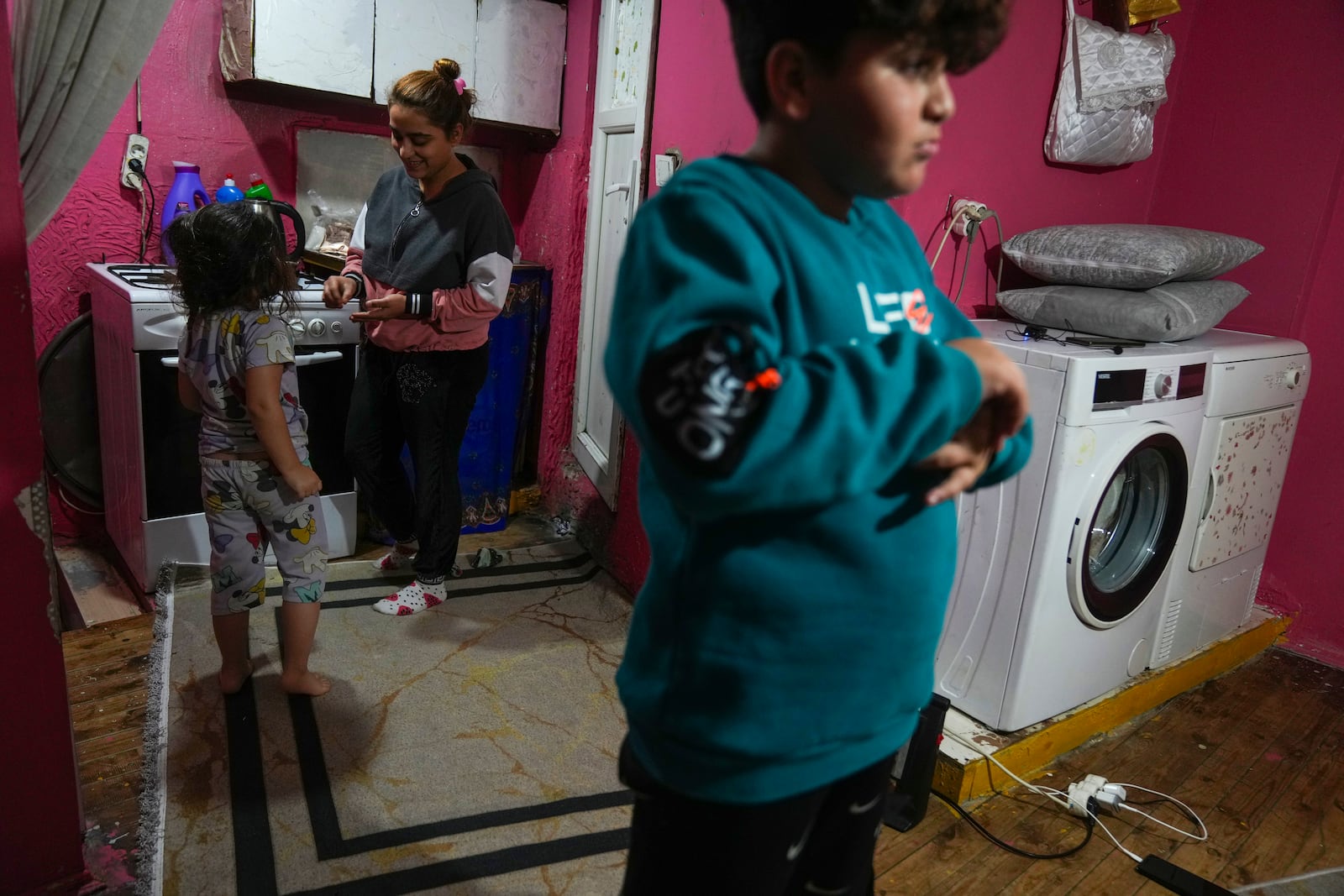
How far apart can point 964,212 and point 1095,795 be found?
4.32ft

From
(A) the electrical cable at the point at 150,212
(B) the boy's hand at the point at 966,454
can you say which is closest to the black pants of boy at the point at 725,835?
(B) the boy's hand at the point at 966,454

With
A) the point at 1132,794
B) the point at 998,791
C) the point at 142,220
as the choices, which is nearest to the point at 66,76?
the point at 142,220

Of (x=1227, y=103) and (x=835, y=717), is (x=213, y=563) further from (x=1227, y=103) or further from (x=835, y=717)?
(x=1227, y=103)

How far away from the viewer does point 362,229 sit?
236 cm

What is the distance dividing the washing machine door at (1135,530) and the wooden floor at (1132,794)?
14.6 inches

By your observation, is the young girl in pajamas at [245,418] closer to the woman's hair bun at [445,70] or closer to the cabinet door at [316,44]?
the woman's hair bun at [445,70]

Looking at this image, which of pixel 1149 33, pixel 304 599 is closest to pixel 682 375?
pixel 304 599

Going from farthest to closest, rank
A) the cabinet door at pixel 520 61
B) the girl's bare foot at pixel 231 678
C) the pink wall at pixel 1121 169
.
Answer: the cabinet door at pixel 520 61 < the pink wall at pixel 1121 169 < the girl's bare foot at pixel 231 678

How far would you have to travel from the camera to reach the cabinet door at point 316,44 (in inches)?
102

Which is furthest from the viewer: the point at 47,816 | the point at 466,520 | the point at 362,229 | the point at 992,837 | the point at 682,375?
the point at 466,520

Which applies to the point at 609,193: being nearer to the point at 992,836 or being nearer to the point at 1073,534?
the point at 1073,534

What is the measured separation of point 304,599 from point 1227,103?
2918mm

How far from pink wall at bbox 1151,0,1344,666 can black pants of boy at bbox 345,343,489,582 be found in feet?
7.43

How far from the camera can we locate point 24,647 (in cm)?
130
